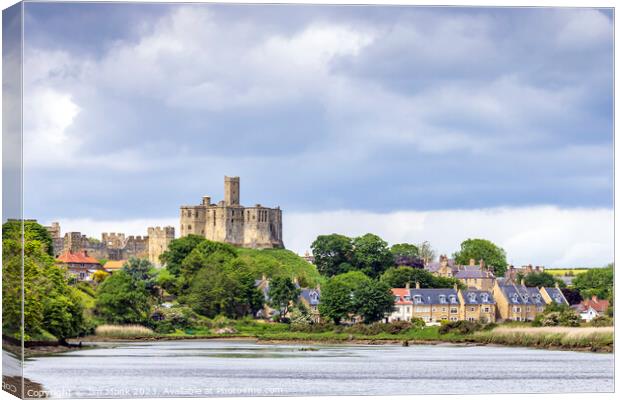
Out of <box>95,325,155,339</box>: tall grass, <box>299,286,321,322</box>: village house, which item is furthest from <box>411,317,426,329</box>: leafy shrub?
<box>95,325,155,339</box>: tall grass

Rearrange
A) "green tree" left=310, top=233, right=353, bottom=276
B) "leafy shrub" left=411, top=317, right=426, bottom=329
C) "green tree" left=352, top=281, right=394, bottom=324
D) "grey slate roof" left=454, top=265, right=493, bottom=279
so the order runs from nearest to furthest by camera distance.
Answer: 1. "leafy shrub" left=411, top=317, right=426, bottom=329
2. "green tree" left=352, top=281, right=394, bottom=324
3. "green tree" left=310, top=233, right=353, bottom=276
4. "grey slate roof" left=454, top=265, right=493, bottom=279

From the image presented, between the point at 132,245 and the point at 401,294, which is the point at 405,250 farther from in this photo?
the point at 132,245

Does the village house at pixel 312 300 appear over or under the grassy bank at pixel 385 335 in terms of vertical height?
over

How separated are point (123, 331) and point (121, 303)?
184 cm

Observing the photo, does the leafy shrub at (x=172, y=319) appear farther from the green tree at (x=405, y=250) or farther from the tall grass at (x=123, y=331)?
the green tree at (x=405, y=250)

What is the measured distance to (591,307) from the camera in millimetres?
29469

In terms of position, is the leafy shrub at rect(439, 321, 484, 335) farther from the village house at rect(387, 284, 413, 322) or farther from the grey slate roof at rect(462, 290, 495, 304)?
the grey slate roof at rect(462, 290, 495, 304)

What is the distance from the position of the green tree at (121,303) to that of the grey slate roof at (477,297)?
9.10 meters

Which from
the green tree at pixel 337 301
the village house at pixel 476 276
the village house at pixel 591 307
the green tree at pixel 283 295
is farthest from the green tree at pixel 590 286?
the green tree at pixel 283 295

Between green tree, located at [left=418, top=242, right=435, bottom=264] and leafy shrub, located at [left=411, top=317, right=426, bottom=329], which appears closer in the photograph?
leafy shrub, located at [left=411, top=317, right=426, bottom=329]

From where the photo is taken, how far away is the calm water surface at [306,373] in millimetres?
13430

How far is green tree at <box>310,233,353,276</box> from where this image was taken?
36.9 meters

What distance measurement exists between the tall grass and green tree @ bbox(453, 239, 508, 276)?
42.7 ft

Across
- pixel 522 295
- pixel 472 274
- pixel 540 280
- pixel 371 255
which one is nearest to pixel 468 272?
pixel 472 274
